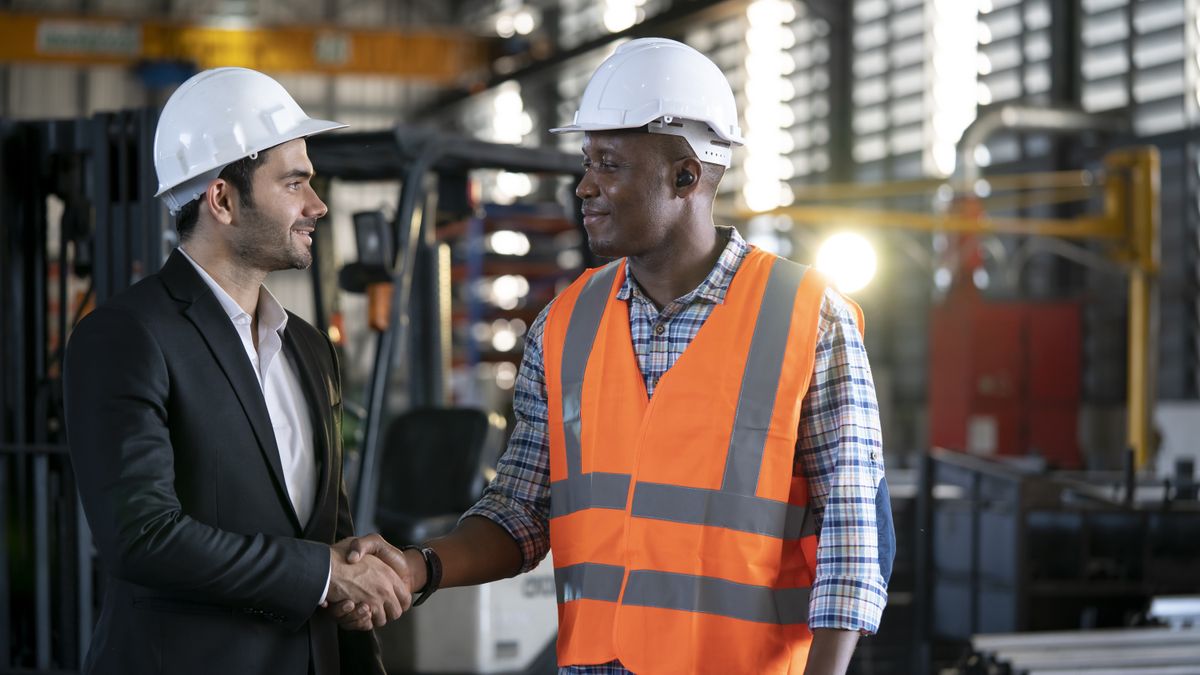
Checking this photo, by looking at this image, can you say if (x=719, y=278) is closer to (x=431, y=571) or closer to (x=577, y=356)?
(x=577, y=356)

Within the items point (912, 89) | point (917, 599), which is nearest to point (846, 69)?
point (912, 89)

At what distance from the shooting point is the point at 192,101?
9.33ft

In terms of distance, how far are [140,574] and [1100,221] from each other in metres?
10.7

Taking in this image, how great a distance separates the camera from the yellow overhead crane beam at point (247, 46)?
20.8 m

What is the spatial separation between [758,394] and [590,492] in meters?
0.42

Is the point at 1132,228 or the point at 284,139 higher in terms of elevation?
the point at 1132,228

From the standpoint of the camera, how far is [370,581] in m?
2.79

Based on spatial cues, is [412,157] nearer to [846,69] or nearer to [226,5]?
[846,69]

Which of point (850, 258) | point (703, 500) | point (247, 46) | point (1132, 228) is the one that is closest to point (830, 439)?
point (703, 500)

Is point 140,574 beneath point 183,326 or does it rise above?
beneath

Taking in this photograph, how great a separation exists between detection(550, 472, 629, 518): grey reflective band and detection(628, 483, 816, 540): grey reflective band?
0.05m

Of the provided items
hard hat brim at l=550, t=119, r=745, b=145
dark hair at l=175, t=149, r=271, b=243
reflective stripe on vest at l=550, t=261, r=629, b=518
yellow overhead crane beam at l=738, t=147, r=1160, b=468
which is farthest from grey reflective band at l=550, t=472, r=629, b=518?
yellow overhead crane beam at l=738, t=147, r=1160, b=468

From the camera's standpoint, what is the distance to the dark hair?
280 centimetres

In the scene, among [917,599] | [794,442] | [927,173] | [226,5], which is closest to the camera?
[794,442]
